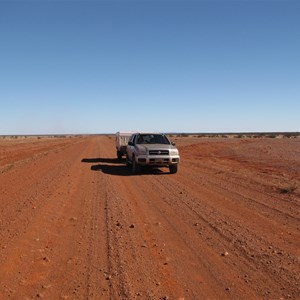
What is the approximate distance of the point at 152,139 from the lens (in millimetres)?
20000

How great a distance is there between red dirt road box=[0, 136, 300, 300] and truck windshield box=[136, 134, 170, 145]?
262 inches

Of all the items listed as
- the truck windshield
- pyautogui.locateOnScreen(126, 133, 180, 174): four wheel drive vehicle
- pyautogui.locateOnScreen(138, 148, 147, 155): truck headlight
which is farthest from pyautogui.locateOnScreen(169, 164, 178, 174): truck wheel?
the truck windshield

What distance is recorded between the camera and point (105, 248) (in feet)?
22.0

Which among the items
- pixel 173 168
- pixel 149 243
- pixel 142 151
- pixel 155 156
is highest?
pixel 142 151

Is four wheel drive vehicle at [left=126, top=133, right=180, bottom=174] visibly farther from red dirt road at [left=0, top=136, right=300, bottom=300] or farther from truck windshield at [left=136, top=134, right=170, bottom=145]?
red dirt road at [left=0, top=136, right=300, bottom=300]

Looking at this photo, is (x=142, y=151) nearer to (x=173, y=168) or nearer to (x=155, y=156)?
(x=155, y=156)

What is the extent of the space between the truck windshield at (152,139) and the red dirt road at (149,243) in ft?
21.8

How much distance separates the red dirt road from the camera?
16.9 ft

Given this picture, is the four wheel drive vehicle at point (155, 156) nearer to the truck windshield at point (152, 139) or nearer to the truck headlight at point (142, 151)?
the truck headlight at point (142, 151)

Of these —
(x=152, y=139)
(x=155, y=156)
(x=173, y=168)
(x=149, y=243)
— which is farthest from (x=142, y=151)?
(x=149, y=243)

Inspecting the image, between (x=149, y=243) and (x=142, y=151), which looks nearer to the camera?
(x=149, y=243)

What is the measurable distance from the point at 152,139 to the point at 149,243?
43.0 feet

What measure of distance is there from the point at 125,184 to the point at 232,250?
828cm

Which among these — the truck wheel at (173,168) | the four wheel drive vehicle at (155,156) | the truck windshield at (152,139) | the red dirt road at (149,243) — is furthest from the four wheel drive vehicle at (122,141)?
the red dirt road at (149,243)
